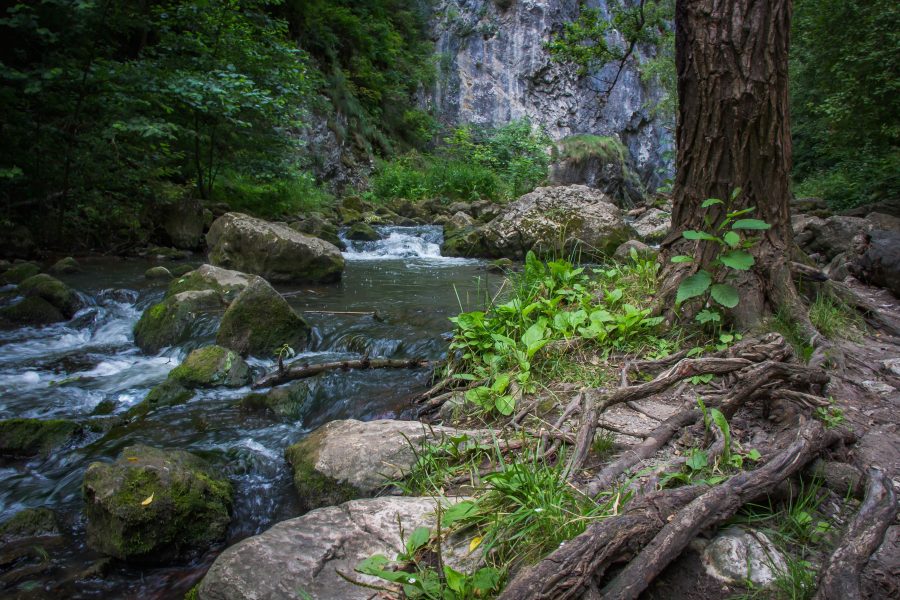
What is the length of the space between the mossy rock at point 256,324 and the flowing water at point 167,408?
226 millimetres

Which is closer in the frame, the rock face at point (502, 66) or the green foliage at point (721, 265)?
the green foliage at point (721, 265)

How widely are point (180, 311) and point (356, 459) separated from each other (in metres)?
3.99

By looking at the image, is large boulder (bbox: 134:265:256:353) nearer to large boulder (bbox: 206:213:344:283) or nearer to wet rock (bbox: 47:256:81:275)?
large boulder (bbox: 206:213:344:283)

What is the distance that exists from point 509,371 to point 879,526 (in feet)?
6.26

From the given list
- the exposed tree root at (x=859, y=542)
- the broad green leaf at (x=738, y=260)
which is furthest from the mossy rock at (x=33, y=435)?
the broad green leaf at (x=738, y=260)

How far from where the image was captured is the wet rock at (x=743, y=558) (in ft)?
4.77

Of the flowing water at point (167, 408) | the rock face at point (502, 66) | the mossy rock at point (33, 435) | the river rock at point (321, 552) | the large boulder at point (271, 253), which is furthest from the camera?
the rock face at point (502, 66)

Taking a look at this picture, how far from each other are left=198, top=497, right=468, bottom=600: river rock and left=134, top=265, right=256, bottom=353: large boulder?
13.7 feet

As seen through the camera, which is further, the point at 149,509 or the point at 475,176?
the point at 475,176

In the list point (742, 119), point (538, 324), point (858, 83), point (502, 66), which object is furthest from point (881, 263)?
point (502, 66)

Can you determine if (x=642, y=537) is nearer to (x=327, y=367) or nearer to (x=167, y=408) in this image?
(x=327, y=367)

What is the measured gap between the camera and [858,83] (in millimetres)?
9422

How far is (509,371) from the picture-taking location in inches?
124

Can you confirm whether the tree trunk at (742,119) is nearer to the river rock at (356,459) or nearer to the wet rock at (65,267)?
the river rock at (356,459)
